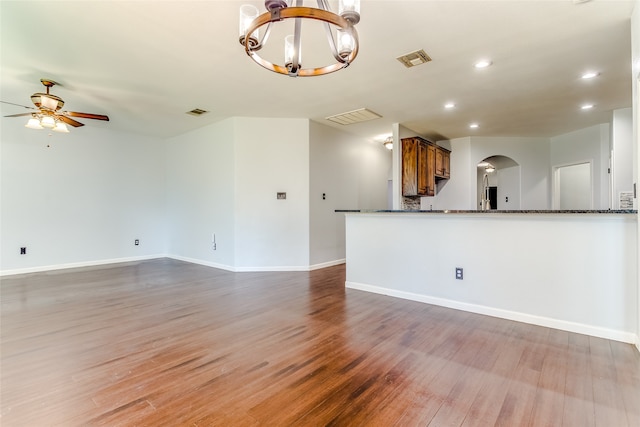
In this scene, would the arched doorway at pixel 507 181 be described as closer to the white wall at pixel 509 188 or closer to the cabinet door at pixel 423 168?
the white wall at pixel 509 188

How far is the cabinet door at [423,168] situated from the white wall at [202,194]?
3380 mm

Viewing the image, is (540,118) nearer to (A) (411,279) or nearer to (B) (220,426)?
(A) (411,279)

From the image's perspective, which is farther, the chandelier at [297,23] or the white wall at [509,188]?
the white wall at [509,188]

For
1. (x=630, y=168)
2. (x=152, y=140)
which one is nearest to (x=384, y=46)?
(x=630, y=168)

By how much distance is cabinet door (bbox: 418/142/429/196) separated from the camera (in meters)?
5.47

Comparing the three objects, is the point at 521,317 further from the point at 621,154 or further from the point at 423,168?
the point at 621,154

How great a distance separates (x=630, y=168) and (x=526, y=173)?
1.99 metres

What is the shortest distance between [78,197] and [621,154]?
925cm

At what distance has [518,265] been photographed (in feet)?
9.53

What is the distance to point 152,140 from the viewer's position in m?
6.65

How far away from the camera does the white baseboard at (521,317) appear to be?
2.46 m

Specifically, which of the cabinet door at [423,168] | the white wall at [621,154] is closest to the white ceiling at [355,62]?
the white wall at [621,154]

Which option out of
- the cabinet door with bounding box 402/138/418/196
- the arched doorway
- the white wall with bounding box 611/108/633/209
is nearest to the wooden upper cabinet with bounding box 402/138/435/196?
the cabinet door with bounding box 402/138/418/196

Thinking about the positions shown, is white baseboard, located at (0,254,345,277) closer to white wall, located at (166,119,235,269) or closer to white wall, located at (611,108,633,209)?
white wall, located at (166,119,235,269)
